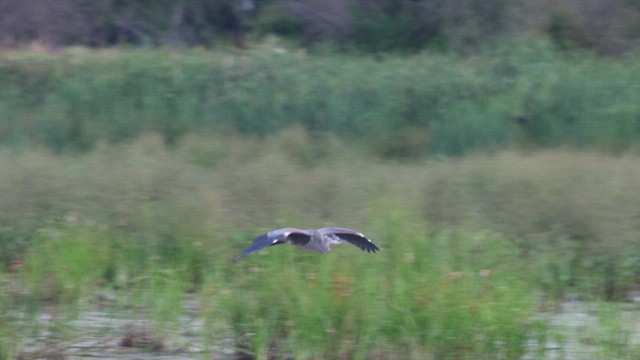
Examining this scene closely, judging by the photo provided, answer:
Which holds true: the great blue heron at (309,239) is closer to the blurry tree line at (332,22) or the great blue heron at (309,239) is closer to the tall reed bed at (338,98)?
the tall reed bed at (338,98)

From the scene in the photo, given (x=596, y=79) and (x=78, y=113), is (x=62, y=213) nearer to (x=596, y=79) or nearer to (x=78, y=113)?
(x=78, y=113)

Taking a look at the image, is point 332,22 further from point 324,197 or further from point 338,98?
point 324,197

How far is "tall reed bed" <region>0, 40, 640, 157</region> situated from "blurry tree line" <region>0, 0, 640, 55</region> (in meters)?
0.99

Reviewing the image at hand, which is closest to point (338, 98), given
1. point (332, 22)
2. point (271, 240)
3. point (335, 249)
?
point (332, 22)

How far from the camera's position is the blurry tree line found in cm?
1409

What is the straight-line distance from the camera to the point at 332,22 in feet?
54.0

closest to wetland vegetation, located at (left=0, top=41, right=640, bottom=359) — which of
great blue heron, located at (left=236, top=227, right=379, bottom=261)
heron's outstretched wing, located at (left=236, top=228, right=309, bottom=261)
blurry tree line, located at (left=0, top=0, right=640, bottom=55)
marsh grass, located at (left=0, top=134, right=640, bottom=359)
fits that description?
marsh grass, located at (left=0, top=134, right=640, bottom=359)

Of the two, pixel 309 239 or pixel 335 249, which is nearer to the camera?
pixel 309 239

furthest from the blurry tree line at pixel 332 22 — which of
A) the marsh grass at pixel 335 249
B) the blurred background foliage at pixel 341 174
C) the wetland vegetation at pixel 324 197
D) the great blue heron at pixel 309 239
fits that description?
the great blue heron at pixel 309 239

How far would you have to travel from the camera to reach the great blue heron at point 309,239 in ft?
14.9

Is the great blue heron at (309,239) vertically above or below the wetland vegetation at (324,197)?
above

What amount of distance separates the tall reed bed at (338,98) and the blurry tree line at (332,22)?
99 centimetres

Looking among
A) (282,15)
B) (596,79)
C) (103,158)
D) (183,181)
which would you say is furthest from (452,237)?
(282,15)

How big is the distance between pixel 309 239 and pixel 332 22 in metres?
12.0
